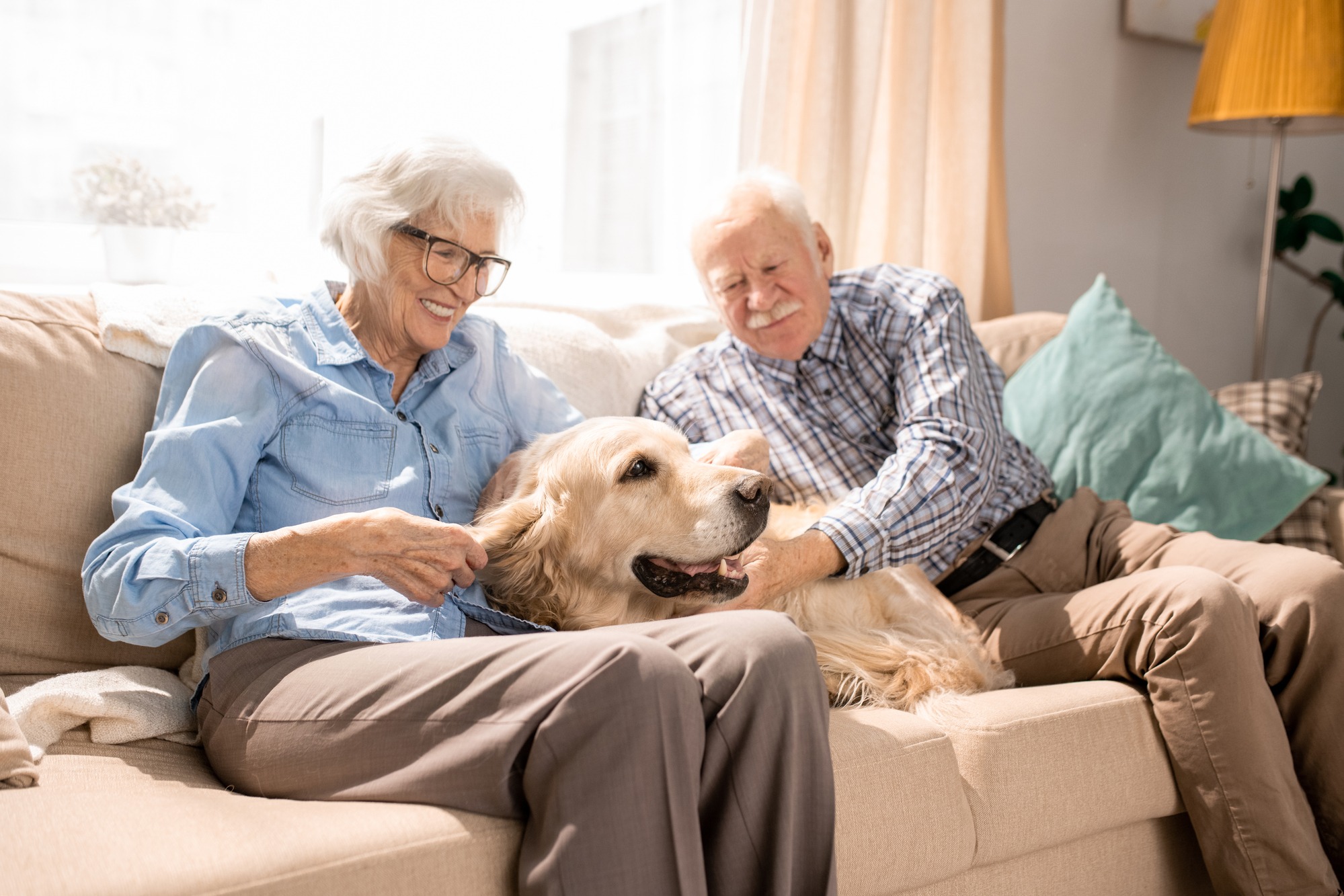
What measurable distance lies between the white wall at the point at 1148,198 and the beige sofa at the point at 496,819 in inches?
88.5

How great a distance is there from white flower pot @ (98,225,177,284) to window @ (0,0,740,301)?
42 millimetres

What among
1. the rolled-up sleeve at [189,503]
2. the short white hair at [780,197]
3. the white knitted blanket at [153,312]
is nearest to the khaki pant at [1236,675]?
the short white hair at [780,197]

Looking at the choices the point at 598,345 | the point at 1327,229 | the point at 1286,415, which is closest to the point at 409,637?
the point at 598,345

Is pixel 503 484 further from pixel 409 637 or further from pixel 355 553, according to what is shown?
pixel 355 553

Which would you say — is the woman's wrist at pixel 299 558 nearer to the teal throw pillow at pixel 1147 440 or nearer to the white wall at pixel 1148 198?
the teal throw pillow at pixel 1147 440

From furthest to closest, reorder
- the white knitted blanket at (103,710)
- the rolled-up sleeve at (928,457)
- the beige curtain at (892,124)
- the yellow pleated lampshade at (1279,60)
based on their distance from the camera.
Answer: the yellow pleated lampshade at (1279,60) < the beige curtain at (892,124) < the rolled-up sleeve at (928,457) < the white knitted blanket at (103,710)

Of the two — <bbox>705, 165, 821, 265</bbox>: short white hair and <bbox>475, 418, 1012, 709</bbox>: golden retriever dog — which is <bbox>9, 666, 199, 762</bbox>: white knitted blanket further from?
<bbox>705, 165, 821, 265</bbox>: short white hair

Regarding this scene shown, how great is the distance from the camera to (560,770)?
1.05 meters

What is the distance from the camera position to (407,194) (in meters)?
1.55

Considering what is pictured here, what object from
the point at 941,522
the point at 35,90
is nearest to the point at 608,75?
the point at 35,90

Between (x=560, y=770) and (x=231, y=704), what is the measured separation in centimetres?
47

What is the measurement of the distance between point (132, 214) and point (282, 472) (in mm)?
1094

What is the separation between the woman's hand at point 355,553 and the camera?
3.92 feet

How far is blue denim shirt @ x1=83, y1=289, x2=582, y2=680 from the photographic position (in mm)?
1218
